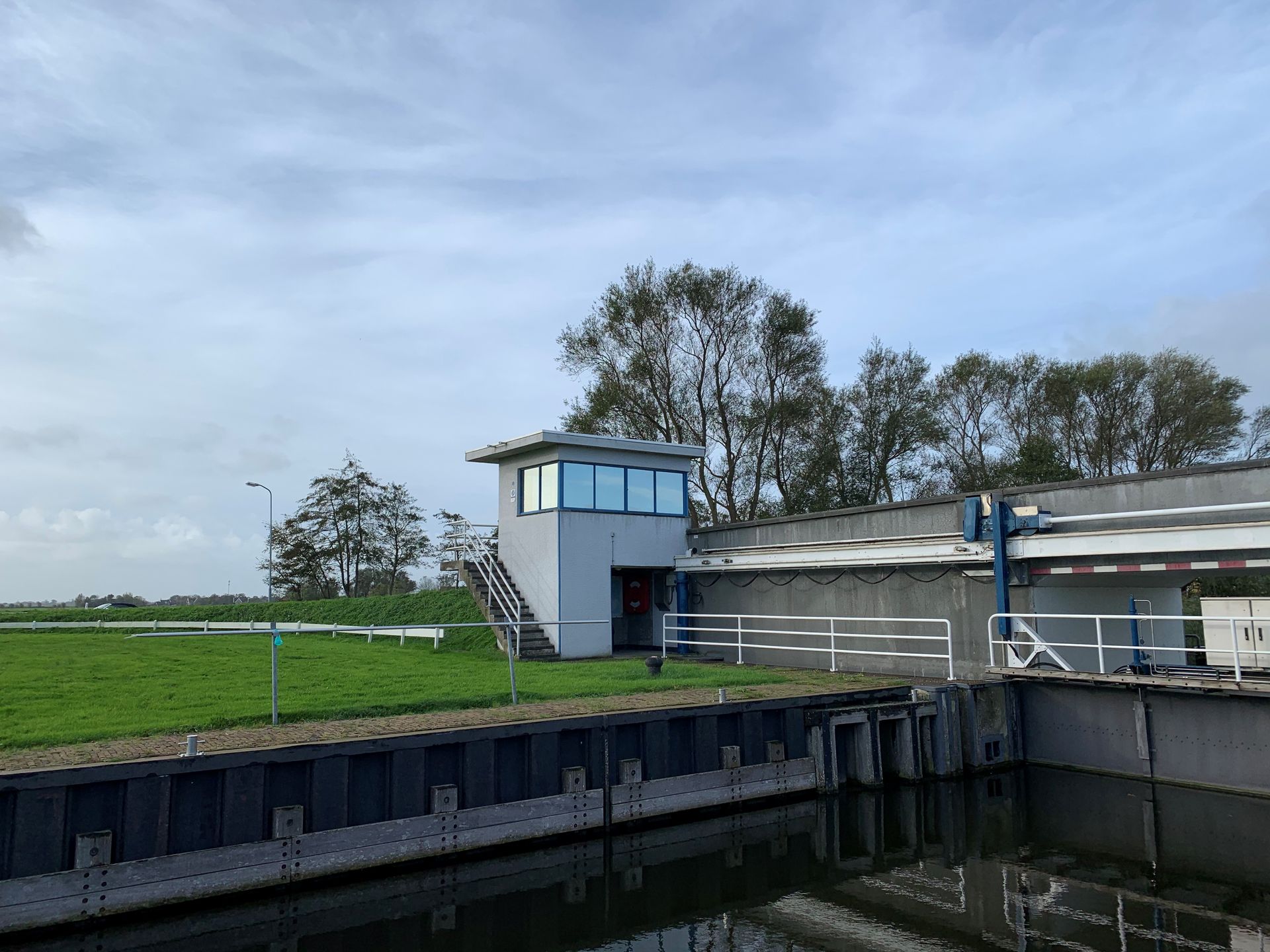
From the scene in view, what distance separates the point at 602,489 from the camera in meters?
24.9

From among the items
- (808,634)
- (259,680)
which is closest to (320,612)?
(259,680)

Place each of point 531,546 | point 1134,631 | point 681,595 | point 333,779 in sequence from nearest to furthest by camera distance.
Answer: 1. point 333,779
2. point 1134,631
3. point 531,546
4. point 681,595

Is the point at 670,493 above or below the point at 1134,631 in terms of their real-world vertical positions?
above

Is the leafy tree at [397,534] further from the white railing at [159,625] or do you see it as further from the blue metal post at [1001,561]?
the blue metal post at [1001,561]

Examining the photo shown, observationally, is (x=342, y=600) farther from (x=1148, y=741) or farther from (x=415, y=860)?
(x=1148, y=741)

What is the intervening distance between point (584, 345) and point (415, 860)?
35417mm

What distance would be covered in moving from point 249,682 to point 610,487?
11384mm

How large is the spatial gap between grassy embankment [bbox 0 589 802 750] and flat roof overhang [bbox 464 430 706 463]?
4469 millimetres

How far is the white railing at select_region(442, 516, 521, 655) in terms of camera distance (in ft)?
79.7

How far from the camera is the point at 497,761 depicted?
1188 cm

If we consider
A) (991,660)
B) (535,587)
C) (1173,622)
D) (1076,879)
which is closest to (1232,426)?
(1173,622)

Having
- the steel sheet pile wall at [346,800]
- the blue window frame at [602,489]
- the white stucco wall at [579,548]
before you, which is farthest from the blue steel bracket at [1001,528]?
the blue window frame at [602,489]

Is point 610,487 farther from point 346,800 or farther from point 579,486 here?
point 346,800

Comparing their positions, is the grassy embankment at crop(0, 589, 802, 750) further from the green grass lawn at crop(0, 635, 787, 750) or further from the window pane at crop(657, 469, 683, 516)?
the window pane at crop(657, 469, 683, 516)
